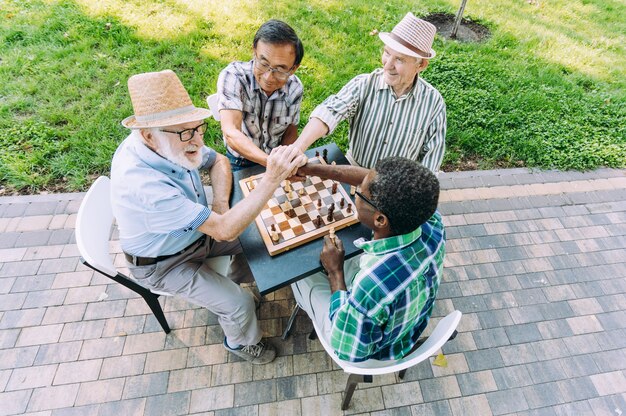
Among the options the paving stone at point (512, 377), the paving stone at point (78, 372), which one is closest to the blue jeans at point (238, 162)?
Result: the paving stone at point (78, 372)

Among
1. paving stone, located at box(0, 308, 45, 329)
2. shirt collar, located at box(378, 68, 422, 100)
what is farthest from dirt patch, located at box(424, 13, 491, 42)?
paving stone, located at box(0, 308, 45, 329)

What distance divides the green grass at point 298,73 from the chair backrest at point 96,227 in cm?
191

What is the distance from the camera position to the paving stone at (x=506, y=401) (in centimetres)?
295

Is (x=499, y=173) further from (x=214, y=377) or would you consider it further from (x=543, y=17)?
(x=543, y=17)

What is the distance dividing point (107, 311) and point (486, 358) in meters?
3.54

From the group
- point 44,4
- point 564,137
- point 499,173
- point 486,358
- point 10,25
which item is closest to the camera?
point 486,358

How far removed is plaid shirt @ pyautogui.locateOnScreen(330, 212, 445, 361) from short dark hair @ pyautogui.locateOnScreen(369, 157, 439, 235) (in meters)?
0.14

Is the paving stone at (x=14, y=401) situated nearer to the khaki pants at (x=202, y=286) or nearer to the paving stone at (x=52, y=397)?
the paving stone at (x=52, y=397)

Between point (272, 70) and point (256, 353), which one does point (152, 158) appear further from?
point (256, 353)

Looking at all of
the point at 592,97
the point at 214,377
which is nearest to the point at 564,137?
the point at 592,97

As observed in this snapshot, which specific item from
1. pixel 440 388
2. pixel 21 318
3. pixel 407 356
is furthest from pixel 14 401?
pixel 440 388

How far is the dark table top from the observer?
7.39 feet

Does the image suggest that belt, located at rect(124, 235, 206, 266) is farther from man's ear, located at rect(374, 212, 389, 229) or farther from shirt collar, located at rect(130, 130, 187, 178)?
man's ear, located at rect(374, 212, 389, 229)

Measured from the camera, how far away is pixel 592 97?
5969 mm
